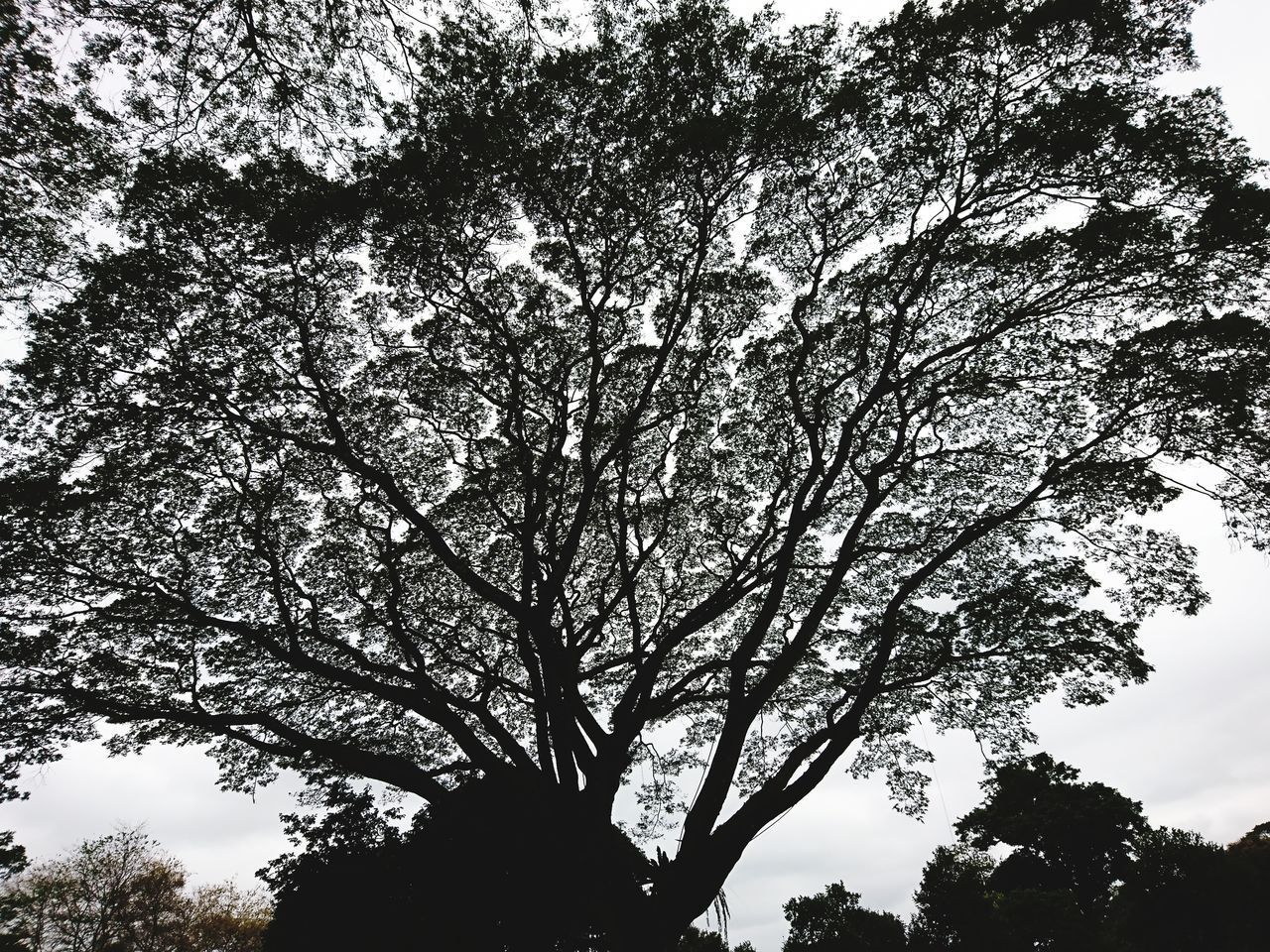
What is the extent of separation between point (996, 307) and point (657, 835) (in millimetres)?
13184

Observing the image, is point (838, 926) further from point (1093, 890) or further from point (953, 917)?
point (1093, 890)

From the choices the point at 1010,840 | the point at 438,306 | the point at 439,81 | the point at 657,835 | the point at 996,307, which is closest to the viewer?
the point at 439,81

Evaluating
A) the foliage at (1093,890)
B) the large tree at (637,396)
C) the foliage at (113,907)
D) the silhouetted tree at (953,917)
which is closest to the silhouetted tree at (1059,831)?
the foliage at (1093,890)

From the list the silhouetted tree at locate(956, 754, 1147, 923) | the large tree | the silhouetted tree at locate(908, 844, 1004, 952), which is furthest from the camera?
the silhouetted tree at locate(956, 754, 1147, 923)

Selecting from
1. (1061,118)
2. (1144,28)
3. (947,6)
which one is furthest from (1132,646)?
(947,6)

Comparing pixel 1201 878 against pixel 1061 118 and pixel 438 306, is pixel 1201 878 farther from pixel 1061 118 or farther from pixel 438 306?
pixel 438 306

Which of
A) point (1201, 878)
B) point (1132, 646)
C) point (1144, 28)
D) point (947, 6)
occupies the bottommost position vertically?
point (1201, 878)

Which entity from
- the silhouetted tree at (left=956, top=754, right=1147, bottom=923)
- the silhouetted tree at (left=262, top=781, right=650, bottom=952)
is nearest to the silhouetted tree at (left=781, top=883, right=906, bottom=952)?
the silhouetted tree at (left=956, top=754, right=1147, bottom=923)

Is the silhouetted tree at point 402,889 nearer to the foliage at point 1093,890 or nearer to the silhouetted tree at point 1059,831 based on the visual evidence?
the foliage at point 1093,890

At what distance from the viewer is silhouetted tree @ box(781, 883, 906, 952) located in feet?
67.7

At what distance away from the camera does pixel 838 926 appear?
21.6 metres

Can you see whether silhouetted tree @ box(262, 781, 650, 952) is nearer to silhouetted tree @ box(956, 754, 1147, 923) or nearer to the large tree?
the large tree

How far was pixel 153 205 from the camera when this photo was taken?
315 inches

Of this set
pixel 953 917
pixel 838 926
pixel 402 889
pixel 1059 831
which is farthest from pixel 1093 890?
pixel 402 889
